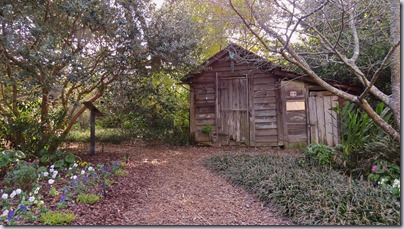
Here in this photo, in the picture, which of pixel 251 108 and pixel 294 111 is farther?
pixel 251 108

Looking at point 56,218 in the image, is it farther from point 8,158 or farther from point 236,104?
point 236,104

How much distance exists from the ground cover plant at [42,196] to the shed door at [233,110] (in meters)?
4.39

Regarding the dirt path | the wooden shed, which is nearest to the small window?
the wooden shed

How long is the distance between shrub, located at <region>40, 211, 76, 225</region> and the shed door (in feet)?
18.7

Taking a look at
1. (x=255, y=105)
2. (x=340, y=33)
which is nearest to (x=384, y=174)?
(x=340, y=33)

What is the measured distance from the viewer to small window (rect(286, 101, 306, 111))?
7.28 meters

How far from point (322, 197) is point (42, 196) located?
3369 millimetres

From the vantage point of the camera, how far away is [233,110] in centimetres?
766

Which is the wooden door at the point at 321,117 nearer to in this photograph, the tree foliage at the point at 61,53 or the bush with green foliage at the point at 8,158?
the tree foliage at the point at 61,53

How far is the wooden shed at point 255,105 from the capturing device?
283 inches

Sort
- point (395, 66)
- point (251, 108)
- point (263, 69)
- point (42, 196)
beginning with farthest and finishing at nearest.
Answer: point (251, 108) → point (263, 69) → point (395, 66) → point (42, 196)

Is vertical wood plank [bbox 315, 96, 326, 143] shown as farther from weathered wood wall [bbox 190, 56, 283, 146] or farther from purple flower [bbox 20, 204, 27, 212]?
purple flower [bbox 20, 204, 27, 212]

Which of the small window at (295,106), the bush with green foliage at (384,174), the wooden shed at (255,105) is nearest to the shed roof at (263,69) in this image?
Answer: the wooden shed at (255,105)

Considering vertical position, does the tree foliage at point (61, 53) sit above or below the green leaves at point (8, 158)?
above
